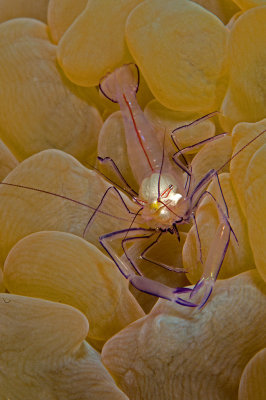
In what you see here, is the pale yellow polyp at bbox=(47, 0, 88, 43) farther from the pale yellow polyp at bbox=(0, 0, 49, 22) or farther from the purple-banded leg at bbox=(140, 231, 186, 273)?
the purple-banded leg at bbox=(140, 231, 186, 273)

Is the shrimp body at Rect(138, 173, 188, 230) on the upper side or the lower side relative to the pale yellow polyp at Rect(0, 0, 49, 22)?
lower

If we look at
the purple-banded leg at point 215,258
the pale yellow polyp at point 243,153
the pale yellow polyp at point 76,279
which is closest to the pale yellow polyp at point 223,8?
the pale yellow polyp at point 243,153

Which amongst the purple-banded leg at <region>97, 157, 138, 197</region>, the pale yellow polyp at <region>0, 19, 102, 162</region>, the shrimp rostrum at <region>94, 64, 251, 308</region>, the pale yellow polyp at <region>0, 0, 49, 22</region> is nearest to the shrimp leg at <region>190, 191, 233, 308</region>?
the shrimp rostrum at <region>94, 64, 251, 308</region>

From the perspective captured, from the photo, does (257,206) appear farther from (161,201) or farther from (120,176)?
(161,201)

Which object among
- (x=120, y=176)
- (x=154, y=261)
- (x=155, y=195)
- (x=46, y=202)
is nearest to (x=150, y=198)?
(x=155, y=195)

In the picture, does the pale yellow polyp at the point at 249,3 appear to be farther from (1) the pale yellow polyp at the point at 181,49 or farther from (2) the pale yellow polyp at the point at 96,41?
(2) the pale yellow polyp at the point at 96,41
